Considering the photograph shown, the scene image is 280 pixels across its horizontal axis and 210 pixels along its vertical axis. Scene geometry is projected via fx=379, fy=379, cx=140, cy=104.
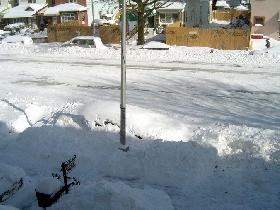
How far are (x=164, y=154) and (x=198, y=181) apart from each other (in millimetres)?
1387

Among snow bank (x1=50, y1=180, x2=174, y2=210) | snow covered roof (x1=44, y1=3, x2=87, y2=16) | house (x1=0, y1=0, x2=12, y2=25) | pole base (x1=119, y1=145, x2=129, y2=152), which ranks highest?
house (x1=0, y1=0, x2=12, y2=25)

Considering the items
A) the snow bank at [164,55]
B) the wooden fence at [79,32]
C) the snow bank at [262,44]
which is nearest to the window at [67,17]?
the wooden fence at [79,32]

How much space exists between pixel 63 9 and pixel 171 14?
14.5 m

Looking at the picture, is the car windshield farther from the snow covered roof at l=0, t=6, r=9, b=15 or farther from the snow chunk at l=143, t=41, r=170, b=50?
the snow covered roof at l=0, t=6, r=9, b=15

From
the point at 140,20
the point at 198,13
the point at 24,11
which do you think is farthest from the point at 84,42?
the point at 24,11

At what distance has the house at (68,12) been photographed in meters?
50.6

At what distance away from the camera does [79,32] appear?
3941 centimetres

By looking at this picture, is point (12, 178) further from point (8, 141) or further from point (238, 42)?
point (238, 42)

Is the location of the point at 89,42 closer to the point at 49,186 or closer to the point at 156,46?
the point at 156,46

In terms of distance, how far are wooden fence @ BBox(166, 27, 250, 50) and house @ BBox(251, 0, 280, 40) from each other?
255 inches

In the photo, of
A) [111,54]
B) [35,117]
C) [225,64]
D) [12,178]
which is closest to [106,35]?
[111,54]

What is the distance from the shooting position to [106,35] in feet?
125

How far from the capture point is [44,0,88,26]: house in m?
50.6

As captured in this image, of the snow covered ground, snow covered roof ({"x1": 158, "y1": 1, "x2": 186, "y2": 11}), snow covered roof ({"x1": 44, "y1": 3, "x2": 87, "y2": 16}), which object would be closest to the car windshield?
the snow covered ground
